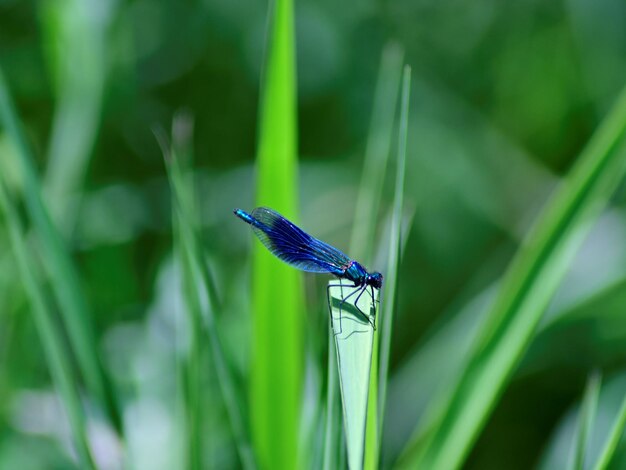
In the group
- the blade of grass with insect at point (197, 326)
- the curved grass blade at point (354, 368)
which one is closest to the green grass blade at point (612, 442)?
the curved grass blade at point (354, 368)

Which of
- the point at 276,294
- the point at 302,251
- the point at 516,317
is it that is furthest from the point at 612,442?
the point at 302,251

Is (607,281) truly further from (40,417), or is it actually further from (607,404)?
(40,417)

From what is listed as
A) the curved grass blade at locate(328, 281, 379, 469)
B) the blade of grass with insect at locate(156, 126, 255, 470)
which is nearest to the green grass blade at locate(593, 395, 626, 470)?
the curved grass blade at locate(328, 281, 379, 469)

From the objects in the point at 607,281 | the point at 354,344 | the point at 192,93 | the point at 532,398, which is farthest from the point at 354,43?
the point at 354,344

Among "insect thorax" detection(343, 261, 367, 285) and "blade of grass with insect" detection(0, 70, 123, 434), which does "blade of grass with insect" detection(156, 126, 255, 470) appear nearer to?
"blade of grass with insect" detection(0, 70, 123, 434)

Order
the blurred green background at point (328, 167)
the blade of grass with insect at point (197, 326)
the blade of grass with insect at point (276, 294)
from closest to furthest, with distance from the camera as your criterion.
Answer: the blade of grass with insect at point (197, 326), the blade of grass with insect at point (276, 294), the blurred green background at point (328, 167)

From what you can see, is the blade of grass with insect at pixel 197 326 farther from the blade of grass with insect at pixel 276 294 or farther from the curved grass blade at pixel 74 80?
the curved grass blade at pixel 74 80
